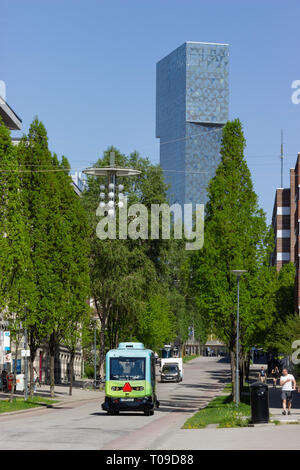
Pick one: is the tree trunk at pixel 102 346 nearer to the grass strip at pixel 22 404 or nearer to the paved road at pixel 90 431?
the grass strip at pixel 22 404

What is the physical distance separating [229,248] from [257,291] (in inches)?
97.0

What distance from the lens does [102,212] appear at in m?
61.7

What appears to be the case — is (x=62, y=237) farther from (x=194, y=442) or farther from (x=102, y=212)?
(x=194, y=442)

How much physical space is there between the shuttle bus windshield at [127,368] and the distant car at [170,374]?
5016 centimetres

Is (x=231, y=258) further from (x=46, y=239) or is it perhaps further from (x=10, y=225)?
(x=46, y=239)

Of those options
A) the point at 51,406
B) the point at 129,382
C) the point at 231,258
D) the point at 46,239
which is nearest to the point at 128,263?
the point at 46,239

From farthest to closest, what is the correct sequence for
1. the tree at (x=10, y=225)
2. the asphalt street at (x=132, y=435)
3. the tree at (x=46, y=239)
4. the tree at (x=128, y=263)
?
the tree at (x=128, y=263), the tree at (x=46, y=239), the tree at (x=10, y=225), the asphalt street at (x=132, y=435)

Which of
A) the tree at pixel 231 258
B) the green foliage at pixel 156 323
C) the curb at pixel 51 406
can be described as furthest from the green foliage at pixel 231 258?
the green foliage at pixel 156 323

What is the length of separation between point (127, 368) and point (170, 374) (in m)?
50.5

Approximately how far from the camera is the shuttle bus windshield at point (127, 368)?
35.7 meters

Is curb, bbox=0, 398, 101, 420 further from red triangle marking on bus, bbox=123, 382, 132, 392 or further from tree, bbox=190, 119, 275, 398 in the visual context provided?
tree, bbox=190, 119, 275, 398

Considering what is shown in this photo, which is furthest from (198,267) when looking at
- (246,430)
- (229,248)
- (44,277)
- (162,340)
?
(162,340)

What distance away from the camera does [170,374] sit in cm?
8575

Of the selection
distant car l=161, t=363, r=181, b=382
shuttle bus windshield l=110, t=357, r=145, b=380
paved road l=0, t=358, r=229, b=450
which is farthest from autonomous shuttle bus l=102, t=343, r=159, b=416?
distant car l=161, t=363, r=181, b=382
